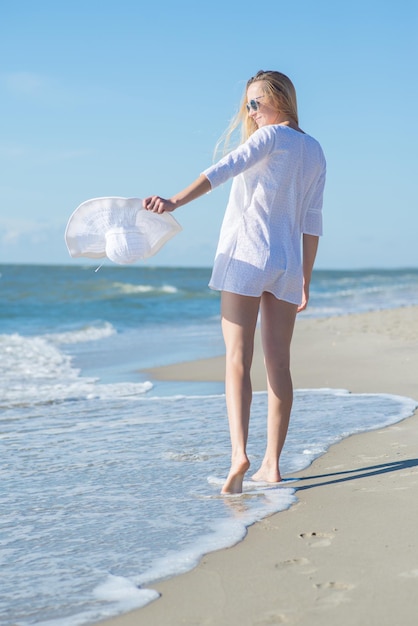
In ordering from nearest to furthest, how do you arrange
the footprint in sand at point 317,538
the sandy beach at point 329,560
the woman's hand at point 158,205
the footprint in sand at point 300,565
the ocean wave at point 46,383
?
1. the sandy beach at point 329,560
2. the footprint in sand at point 300,565
3. the footprint in sand at point 317,538
4. the woman's hand at point 158,205
5. the ocean wave at point 46,383

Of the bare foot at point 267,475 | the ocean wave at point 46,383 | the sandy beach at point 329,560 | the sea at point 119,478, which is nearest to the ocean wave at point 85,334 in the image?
the ocean wave at point 46,383

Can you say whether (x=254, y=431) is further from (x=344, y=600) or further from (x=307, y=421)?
(x=344, y=600)

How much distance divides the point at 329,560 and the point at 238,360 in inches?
46.2

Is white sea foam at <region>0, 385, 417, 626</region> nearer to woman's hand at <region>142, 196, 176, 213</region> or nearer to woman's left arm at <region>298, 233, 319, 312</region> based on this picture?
woman's left arm at <region>298, 233, 319, 312</region>

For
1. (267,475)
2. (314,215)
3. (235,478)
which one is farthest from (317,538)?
(314,215)

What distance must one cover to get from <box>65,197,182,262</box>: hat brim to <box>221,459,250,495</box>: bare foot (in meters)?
0.98

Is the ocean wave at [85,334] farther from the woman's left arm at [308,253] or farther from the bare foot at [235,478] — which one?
the bare foot at [235,478]

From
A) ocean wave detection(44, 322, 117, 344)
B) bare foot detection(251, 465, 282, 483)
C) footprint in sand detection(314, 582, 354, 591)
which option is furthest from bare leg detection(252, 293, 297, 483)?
ocean wave detection(44, 322, 117, 344)

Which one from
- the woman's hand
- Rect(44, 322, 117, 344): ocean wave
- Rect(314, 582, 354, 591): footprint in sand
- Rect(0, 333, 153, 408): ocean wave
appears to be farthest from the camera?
Rect(44, 322, 117, 344): ocean wave

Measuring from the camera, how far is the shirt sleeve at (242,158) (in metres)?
3.22

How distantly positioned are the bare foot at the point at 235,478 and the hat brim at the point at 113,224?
0.98m

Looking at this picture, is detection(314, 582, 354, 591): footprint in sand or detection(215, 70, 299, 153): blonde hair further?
detection(215, 70, 299, 153): blonde hair

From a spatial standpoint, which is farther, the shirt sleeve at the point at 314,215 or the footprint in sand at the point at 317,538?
the shirt sleeve at the point at 314,215

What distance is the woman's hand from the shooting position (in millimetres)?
3213
